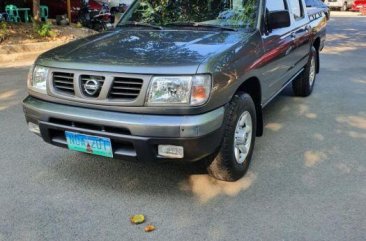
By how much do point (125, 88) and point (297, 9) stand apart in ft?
11.9

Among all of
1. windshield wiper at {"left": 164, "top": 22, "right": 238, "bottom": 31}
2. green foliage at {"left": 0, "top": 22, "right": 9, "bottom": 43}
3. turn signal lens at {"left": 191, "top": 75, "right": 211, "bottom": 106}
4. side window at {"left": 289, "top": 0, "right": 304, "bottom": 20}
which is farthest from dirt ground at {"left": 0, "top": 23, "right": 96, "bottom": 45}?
turn signal lens at {"left": 191, "top": 75, "right": 211, "bottom": 106}

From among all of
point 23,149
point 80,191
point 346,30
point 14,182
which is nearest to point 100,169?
point 80,191

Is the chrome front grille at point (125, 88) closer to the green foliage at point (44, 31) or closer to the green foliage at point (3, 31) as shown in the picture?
the green foliage at point (3, 31)

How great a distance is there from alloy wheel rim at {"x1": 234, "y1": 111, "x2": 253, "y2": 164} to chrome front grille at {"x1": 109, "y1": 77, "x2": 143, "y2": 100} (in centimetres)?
98

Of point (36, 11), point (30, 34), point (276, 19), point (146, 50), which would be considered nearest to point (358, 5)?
point (36, 11)

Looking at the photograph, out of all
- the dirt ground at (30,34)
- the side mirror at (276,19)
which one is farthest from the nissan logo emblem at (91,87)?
the dirt ground at (30,34)

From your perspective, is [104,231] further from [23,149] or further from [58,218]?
[23,149]

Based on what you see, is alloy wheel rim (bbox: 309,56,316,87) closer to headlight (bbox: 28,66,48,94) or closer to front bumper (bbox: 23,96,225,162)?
front bumper (bbox: 23,96,225,162)

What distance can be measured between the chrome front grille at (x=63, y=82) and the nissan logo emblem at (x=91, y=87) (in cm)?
14

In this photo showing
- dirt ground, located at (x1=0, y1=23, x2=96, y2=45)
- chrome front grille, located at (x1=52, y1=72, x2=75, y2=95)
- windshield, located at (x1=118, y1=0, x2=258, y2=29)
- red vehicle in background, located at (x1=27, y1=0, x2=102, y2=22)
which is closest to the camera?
chrome front grille, located at (x1=52, y1=72, x2=75, y2=95)

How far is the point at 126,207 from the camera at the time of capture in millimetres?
3477

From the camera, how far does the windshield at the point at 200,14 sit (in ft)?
14.0

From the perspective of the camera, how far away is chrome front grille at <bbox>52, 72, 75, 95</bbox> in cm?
349

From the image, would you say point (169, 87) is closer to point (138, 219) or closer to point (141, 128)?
point (141, 128)
